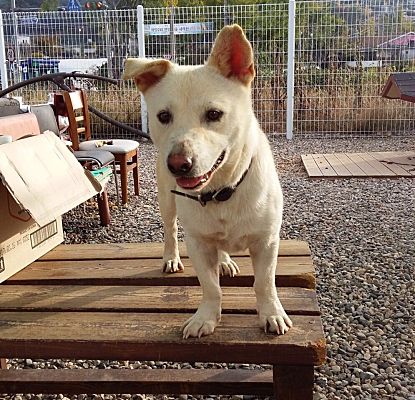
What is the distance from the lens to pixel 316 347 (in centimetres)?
166

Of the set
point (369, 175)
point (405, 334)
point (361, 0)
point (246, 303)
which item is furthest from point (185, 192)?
point (361, 0)

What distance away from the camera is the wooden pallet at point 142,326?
1718 millimetres

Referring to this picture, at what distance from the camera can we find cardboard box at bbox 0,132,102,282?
82.0 inches

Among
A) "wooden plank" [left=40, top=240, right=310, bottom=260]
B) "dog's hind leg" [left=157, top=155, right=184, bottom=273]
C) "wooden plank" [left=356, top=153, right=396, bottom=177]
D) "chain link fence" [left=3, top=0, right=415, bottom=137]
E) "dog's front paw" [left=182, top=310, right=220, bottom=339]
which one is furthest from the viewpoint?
"chain link fence" [left=3, top=0, right=415, bottom=137]

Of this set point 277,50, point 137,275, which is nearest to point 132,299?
point 137,275

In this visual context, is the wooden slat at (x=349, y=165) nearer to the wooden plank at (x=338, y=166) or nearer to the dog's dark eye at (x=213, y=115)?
the wooden plank at (x=338, y=166)

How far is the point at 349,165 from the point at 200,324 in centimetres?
538

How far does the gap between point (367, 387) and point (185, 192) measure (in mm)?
1222

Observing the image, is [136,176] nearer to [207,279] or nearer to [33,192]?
[33,192]

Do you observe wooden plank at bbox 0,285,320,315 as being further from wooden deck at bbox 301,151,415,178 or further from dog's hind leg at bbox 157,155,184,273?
wooden deck at bbox 301,151,415,178

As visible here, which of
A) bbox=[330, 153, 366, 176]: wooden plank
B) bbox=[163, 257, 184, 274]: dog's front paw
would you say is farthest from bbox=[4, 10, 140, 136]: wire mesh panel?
bbox=[163, 257, 184, 274]: dog's front paw

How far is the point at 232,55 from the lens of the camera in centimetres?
176

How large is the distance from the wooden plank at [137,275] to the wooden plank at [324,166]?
3957mm

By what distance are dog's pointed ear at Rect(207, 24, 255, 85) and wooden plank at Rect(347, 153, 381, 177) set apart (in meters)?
4.71
